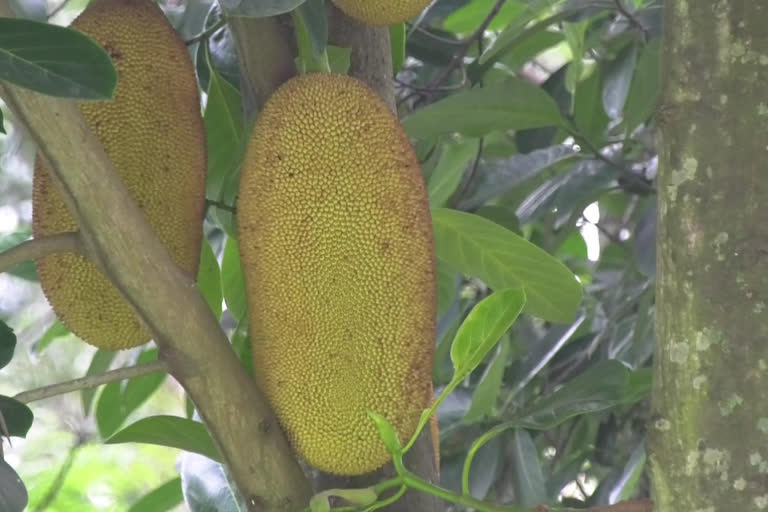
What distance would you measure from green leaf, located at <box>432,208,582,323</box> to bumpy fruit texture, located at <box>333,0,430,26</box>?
179mm

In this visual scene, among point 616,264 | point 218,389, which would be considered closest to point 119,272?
point 218,389

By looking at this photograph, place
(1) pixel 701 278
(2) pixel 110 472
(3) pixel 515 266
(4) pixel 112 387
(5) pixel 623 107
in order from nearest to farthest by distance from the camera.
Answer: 1. (1) pixel 701 278
2. (3) pixel 515 266
3. (4) pixel 112 387
4. (5) pixel 623 107
5. (2) pixel 110 472

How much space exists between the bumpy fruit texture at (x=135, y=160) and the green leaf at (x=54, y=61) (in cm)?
16

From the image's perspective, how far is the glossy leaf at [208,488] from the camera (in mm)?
865

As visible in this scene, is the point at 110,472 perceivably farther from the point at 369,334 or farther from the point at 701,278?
the point at 701,278

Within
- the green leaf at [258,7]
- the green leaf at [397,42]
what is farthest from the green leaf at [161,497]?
the green leaf at [258,7]

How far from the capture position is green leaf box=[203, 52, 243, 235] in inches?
33.5

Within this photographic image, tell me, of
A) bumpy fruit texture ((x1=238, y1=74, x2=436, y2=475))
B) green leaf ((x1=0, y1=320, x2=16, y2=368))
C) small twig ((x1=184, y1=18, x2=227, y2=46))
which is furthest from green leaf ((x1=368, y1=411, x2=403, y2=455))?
small twig ((x1=184, y1=18, x2=227, y2=46))

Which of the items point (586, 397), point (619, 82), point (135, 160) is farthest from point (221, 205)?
point (619, 82)

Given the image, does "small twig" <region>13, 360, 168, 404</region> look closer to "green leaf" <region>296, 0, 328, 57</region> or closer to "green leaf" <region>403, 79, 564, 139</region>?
"green leaf" <region>296, 0, 328, 57</region>

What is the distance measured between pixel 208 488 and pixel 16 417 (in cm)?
22

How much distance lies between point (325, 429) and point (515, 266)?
0.24 meters

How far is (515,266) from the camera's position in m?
0.83

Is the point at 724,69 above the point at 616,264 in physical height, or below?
above
